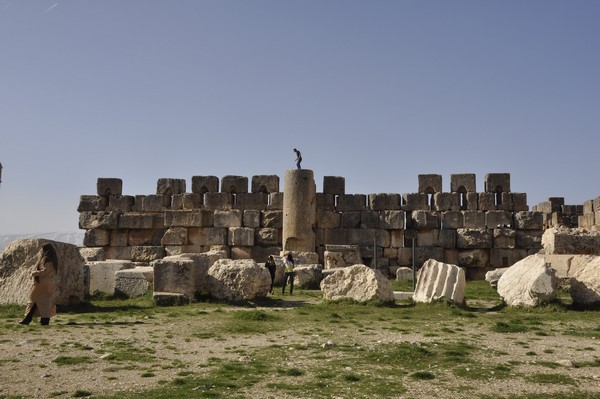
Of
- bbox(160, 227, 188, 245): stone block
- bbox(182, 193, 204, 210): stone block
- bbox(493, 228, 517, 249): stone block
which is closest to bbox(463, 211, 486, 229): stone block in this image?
bbox(493, 228, 517, 249): stone block

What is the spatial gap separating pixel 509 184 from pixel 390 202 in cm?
450

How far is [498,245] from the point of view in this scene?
22062 millimetres

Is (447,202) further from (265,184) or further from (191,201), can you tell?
(191,201)

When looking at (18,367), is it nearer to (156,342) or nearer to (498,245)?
(156,342)

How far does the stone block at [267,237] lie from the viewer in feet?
75.3

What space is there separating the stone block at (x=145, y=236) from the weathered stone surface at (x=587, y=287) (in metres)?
16.2

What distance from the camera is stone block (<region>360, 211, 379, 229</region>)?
895 inches

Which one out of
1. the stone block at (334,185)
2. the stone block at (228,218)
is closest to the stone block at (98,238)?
the stone block at (228,218)

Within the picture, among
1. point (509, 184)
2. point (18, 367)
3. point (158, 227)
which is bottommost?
point (18, 367)

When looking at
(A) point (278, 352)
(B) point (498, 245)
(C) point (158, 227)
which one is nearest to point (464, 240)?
(B) point (498, 245)

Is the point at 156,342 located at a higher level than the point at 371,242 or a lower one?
lower

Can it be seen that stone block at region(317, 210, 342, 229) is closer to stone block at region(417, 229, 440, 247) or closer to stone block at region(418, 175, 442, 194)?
stone block at region(417, 229, 440, 247)

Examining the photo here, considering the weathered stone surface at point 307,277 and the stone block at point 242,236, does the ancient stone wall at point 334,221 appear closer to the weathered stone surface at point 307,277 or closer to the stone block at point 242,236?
the stone block at point 242,236

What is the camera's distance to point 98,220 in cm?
2439
